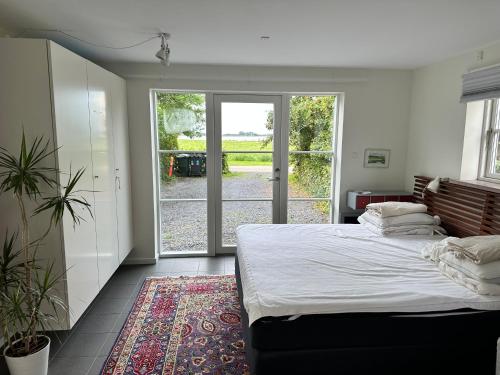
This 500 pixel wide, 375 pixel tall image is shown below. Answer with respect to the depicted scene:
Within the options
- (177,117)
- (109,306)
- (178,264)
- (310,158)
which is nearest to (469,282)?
(310,158)

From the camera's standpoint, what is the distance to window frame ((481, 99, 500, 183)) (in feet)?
9.95

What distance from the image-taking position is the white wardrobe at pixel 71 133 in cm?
212

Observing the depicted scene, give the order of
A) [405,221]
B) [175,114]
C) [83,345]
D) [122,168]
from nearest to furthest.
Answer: [83,345]
[405,221]
[122,168]
[175,114]

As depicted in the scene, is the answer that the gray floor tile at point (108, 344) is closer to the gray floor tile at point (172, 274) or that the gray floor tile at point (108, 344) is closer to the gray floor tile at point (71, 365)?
the gray floor tile at point (71, 365)

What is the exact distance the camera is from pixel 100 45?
3.04 metres

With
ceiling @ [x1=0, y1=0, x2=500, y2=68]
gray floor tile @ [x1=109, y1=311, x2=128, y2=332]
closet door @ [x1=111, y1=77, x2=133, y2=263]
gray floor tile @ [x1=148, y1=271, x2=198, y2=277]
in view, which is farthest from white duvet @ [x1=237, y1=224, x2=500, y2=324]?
ceiling @ [x1=0, y1=0, x2=500, y2=68]

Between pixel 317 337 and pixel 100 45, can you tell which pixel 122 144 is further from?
pixel 317 337

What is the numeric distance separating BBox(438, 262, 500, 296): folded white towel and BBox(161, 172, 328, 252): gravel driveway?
2.22 m

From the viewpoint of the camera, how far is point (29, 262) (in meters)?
2.18

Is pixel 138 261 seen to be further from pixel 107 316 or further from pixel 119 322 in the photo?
pixel 119 322

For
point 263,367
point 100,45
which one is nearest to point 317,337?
point 263,367

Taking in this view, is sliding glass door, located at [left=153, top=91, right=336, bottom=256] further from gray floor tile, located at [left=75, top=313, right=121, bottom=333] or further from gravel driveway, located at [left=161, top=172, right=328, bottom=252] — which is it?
gray floor tile, located at [left=75, top=313, right=121, bottom=333]

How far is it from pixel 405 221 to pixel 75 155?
2.99 m

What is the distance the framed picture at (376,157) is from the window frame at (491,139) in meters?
1.15
